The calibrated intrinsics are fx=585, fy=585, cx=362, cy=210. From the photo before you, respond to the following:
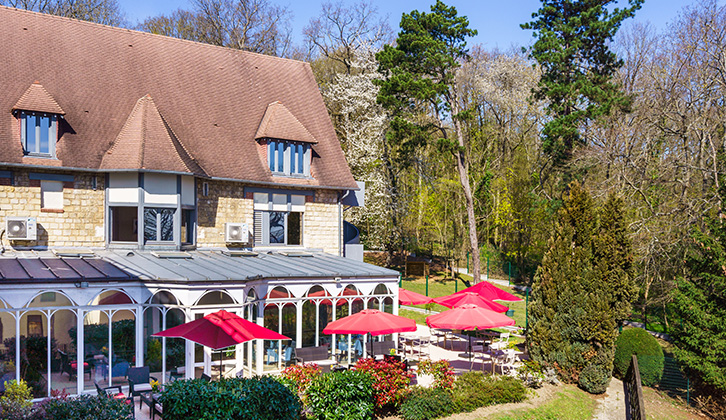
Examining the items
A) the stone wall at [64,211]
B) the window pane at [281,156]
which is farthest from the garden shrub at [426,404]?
the stone wall at [64,211]

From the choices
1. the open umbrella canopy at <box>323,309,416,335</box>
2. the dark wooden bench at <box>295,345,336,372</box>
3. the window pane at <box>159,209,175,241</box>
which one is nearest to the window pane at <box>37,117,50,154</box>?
the window pane at <box>159,209,175,241</box>

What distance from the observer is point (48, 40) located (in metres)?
20.1

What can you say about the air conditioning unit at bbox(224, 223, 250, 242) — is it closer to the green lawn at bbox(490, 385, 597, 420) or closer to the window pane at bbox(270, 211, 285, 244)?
the window pane at bbox(270, 211, 285, 244)

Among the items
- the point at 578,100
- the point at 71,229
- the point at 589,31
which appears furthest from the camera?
the point at 578,100

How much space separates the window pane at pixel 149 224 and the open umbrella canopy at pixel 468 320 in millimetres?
9100

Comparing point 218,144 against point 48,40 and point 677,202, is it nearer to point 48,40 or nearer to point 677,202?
point 48,40

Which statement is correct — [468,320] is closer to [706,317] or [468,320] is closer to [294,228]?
[706,317]

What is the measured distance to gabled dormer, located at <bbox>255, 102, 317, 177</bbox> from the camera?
22.0m

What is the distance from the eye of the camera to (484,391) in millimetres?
14992

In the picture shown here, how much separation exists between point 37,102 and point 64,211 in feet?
11.2

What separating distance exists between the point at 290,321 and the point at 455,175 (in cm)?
2134

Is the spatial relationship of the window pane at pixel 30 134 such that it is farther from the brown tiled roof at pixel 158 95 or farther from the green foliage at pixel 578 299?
the green foliage at pixel 578 299

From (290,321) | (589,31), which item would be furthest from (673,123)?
(290,321)

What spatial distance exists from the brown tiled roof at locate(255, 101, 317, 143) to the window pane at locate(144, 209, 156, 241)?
5.37m
